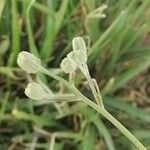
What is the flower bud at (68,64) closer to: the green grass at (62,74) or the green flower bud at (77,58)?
the green flower bud at (77,58)

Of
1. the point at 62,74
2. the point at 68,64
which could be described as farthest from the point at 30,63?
the point at 62,74

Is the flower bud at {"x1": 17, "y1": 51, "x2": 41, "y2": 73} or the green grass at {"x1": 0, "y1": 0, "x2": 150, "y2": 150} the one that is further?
the green grass at {"x1": 0, "y1": 0, "x2": 150, "y2": 150}

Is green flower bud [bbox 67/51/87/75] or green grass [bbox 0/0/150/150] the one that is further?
green grass [bbox 0/0/150/150]

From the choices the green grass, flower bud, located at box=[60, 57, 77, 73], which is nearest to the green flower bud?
flower bud, located at box=[60, 57, 77, 73]

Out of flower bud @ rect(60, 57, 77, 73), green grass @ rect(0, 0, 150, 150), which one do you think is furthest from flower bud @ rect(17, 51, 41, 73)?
green grass @ rect(0, 0, 150, 150)

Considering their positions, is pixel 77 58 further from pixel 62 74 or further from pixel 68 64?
pixel 62 74

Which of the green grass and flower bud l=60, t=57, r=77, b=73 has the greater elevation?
flower bud l=60, t=57, r=77, b=73

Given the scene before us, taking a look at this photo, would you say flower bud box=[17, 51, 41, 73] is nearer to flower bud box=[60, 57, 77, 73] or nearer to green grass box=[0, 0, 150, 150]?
flower bud box=[60, 57, 77, 73]

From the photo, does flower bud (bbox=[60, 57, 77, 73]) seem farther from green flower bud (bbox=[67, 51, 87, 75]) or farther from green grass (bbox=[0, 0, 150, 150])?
green grass (bbox=[0, 0, 150, 150])

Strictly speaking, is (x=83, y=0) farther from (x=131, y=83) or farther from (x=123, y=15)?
(x=131, y=83)

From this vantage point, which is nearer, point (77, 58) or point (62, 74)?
point (77, 58)
